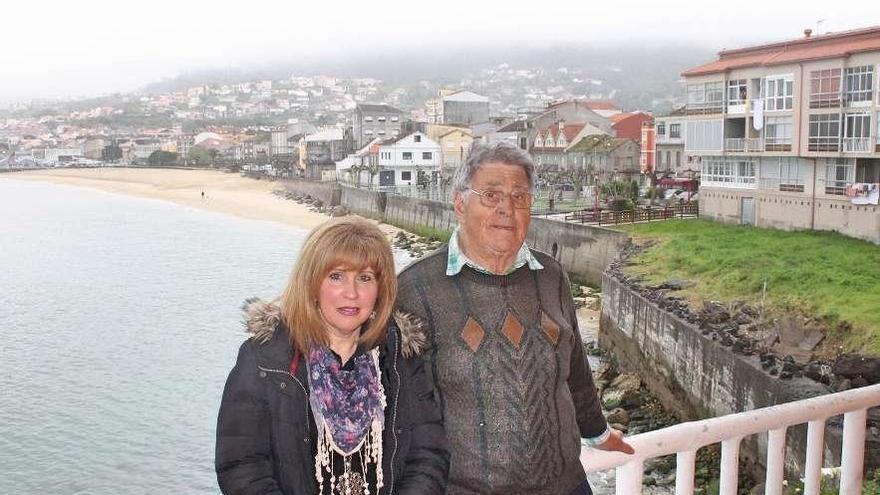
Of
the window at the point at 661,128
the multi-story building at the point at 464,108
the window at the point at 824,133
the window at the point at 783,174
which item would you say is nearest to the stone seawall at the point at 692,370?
the window at the point at 824,133

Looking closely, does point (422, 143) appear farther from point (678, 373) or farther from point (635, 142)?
point (678, 373)

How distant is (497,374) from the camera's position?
3.10 m

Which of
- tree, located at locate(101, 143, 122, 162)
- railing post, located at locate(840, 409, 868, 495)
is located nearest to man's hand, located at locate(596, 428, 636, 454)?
railing post, located at locate(840, 409, 868, 495)

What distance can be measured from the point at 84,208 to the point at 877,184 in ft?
233

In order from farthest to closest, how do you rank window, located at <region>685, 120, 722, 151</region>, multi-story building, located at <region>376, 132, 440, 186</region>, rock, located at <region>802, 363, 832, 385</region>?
multi-story building, located at <region>376, 132, 440, 186</region> → window, located at <region>685, 120, 722, 151</region> → rock, located at <region>802, 363, 832, 385</region>

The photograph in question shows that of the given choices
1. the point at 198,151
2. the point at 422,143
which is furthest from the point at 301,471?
the point at 198,151

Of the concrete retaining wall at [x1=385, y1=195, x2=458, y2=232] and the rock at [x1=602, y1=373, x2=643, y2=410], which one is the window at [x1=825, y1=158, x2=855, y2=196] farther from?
the concrete retaining wall at [x1=385, y1=195, x2=458, y2=232]

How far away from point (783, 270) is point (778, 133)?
1173 cm

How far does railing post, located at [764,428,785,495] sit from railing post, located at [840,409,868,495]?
0.54 metres

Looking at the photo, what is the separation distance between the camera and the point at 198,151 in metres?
157

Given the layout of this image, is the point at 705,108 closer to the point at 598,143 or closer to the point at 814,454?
the point at 598,143

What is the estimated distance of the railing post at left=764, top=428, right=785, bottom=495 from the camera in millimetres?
3803

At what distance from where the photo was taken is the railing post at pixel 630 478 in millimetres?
3381

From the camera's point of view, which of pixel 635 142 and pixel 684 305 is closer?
pixel 684 305
